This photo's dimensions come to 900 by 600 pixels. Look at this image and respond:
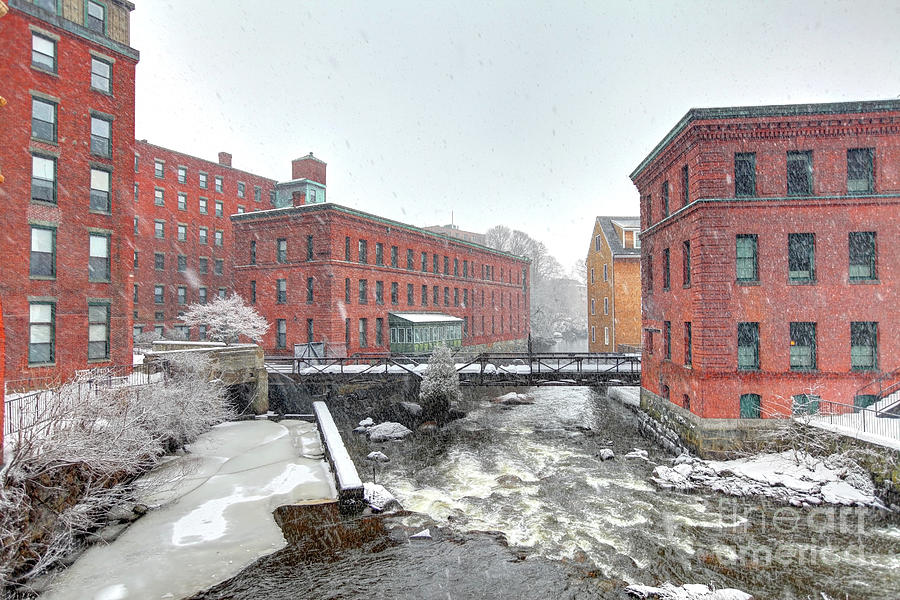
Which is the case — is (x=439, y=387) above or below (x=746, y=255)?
below

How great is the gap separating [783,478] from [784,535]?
359 cm

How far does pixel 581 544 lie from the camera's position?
12.5m

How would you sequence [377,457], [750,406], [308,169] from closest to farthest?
1. [750,406]
2. [377,457]
3. [308,169]

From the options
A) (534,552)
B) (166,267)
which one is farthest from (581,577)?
(166,267)

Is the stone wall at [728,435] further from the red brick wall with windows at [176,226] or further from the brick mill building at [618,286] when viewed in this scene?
the red brick wall with windows at [176,226]

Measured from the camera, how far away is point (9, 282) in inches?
761

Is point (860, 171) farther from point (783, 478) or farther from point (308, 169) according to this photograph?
point (308, 169)

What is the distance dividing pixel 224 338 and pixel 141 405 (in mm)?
21831

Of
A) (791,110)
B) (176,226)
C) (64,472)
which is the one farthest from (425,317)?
(64,472)

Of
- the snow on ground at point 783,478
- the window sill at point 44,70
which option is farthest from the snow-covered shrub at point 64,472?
the snow on ground at point 783,478

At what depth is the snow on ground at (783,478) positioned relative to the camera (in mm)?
14766

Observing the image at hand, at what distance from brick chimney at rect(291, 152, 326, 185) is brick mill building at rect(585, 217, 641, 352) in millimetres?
26660

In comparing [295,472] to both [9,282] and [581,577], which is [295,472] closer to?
[581,577]

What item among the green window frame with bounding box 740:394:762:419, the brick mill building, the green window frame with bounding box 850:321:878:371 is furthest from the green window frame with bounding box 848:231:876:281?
the brick mill building
